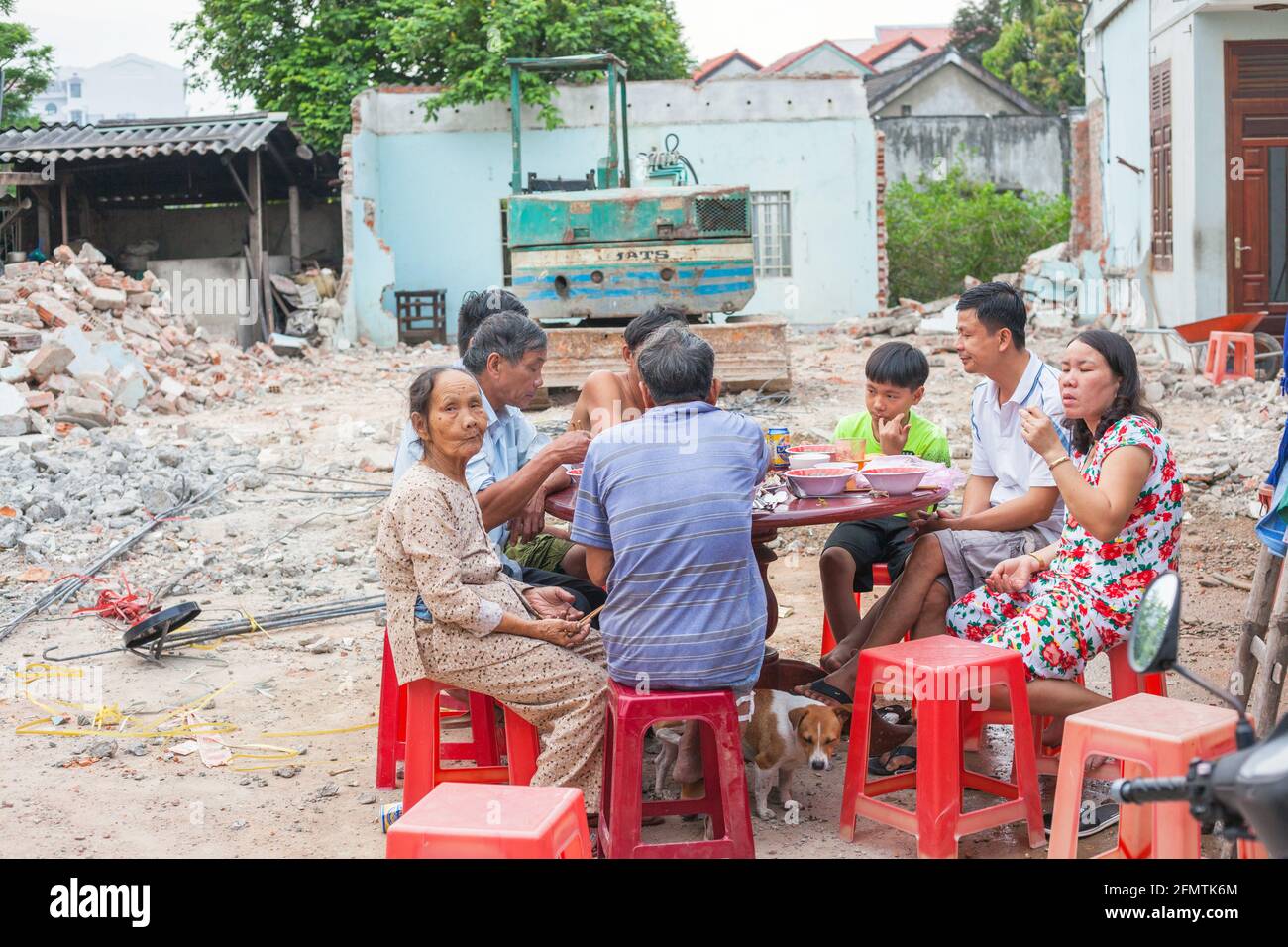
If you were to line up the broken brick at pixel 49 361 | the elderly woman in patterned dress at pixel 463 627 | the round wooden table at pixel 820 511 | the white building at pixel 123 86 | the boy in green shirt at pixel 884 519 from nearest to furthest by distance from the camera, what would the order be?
the elderly woman in patterned dress at pixel 463 627 → the round wooden table at pixel 820 511 → the boy in green shirt at pixel 884 519 → the broken brick at pixel 49 361 → the white building at pixel 123 86

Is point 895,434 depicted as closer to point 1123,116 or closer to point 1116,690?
point 1116,690

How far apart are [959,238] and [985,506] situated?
19159mm

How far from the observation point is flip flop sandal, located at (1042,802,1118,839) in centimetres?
366

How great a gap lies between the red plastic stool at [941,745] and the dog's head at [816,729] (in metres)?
0.15

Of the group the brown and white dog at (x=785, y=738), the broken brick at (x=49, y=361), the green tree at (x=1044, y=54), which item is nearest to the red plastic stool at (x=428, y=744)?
the brown and white dog at (x=785, y=738)

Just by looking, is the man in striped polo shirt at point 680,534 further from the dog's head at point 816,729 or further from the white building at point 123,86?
the white building at point 123,86

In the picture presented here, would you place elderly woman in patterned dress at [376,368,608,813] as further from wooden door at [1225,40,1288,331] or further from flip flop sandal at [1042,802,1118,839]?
wooden door at [1225,40,1288,331]

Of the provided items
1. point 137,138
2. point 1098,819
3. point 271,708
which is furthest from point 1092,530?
point 137,138

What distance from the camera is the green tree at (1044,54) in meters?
32.6

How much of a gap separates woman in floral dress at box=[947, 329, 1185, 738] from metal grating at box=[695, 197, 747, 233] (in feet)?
27.2

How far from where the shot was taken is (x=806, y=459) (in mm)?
4379

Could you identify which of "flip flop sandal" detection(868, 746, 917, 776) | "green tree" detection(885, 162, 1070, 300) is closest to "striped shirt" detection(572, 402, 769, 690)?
"flip flop sandal" detection(868, 746, 917, 776)

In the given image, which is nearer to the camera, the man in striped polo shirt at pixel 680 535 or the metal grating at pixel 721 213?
the man in striped polo shirt at pixel 680 535
